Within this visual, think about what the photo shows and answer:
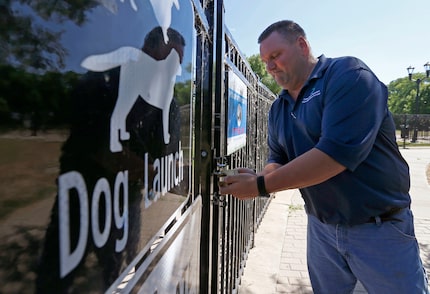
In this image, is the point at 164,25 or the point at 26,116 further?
Result: the point at 164,25

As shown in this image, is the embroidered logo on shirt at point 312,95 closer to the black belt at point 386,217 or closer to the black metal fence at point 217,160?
the black metal fence at point 217,160

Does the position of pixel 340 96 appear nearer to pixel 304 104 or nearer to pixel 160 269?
pixel 304 104

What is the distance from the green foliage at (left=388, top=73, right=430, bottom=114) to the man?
2314 inches

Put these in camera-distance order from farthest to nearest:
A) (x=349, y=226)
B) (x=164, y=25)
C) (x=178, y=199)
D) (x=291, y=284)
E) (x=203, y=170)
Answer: (x=291, y=284), (x=203, y=170), (x=349, y=226), (x=178, y=199), (x=164, y=25)

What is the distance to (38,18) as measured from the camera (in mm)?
551

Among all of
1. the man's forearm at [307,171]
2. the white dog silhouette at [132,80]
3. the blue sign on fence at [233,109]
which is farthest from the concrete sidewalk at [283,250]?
the white dog silhouette at [132,80]

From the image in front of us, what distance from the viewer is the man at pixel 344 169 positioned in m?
1.67

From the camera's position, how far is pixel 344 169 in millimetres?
1710

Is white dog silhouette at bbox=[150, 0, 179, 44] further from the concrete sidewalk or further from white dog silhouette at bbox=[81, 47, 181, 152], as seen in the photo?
the concrete sidewalk

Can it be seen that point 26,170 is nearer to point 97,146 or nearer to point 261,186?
point 97,146

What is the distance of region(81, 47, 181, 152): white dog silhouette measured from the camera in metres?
0.80

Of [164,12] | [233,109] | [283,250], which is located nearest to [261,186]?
[164,12]

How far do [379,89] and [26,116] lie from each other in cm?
164

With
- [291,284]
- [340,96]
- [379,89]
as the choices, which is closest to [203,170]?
[340,96]
